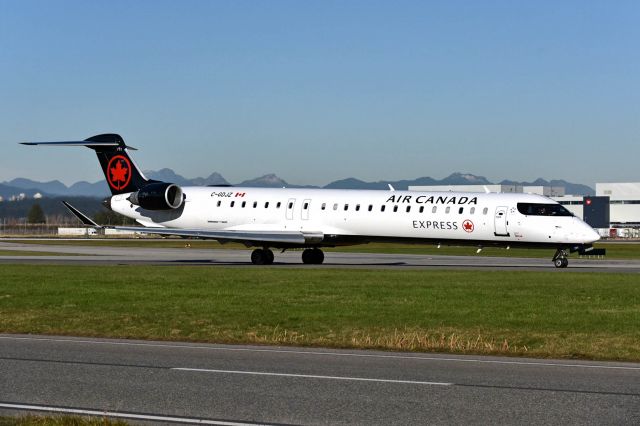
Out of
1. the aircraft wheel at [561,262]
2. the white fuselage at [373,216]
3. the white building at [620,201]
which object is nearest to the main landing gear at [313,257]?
the white fuselage at [373,216]

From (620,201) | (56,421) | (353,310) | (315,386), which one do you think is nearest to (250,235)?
(353,310)

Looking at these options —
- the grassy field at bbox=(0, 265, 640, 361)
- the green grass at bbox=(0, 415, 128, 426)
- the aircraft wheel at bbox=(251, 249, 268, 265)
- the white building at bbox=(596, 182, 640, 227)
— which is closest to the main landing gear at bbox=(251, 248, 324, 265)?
the aircraft wheel at bbox=(251, 249, 268, 265)

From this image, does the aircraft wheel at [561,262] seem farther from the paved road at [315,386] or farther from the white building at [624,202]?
the white building at [624,202]

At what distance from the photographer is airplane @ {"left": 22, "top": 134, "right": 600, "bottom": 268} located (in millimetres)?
38781

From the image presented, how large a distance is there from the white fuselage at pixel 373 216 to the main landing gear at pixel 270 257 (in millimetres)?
1117

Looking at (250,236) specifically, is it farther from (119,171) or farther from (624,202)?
(624,202)

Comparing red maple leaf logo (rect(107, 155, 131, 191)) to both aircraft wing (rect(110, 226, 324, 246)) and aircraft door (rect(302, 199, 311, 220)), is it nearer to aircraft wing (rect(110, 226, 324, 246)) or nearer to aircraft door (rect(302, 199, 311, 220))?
aircraft wing (rect(110, 226, 324, 246))

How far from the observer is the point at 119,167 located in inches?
1877

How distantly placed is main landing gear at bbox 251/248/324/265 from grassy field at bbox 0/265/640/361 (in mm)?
9697

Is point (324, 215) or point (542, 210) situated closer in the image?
point (542, 210)

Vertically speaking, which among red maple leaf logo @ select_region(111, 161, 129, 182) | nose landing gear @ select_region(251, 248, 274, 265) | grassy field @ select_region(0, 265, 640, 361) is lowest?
grassy field @ select_region(0, 265, 640, 361)

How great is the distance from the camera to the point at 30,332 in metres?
18.6

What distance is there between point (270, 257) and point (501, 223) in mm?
10439

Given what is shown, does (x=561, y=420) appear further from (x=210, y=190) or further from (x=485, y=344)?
(x=210, y=190)
